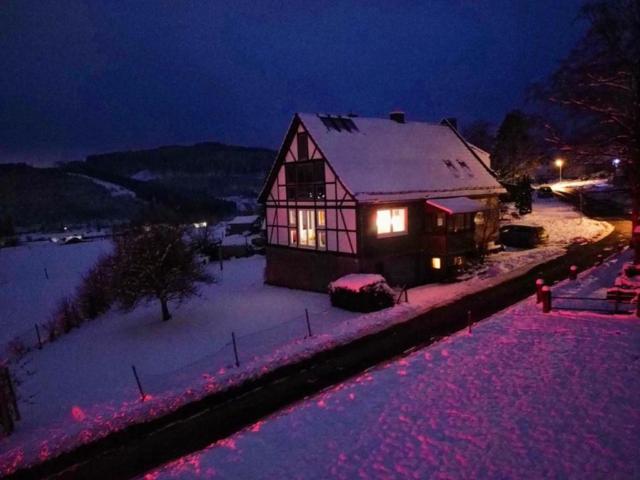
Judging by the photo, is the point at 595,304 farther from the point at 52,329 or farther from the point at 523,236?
the point at 52,329

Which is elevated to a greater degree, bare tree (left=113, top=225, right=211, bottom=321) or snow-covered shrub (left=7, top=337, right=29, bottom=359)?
bare tree (left=113, top=225, right=211, bottom=321)

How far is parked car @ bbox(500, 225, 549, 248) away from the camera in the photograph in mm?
33250

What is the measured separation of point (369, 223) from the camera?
23906 millimetres

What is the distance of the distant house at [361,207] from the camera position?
24.2 m

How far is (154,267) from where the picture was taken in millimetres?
21453

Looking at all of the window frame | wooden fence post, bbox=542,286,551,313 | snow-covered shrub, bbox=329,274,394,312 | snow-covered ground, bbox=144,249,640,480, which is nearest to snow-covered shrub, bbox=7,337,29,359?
snow-covered shrub, bbox=329,274,394,312

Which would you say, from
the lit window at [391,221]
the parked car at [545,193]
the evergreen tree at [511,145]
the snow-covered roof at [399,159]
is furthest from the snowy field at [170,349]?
the parked car at [545,193]

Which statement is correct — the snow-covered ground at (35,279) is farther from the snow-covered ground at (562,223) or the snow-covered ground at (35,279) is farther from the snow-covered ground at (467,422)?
the snow-covered ground at (562,223)

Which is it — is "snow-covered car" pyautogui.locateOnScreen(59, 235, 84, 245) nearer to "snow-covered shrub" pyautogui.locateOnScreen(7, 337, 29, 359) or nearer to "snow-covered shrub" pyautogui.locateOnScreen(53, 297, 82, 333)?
"snow-covered shrub" pyautogui.locateOnScreen(53, 297, 82, 333)

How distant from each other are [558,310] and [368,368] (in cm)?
801

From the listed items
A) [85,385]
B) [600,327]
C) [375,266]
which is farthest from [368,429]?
[375,266]

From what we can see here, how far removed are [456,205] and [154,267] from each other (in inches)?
663

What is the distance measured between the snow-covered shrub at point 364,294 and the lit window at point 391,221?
419 cm

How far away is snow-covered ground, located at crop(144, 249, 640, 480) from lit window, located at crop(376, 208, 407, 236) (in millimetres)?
11402
